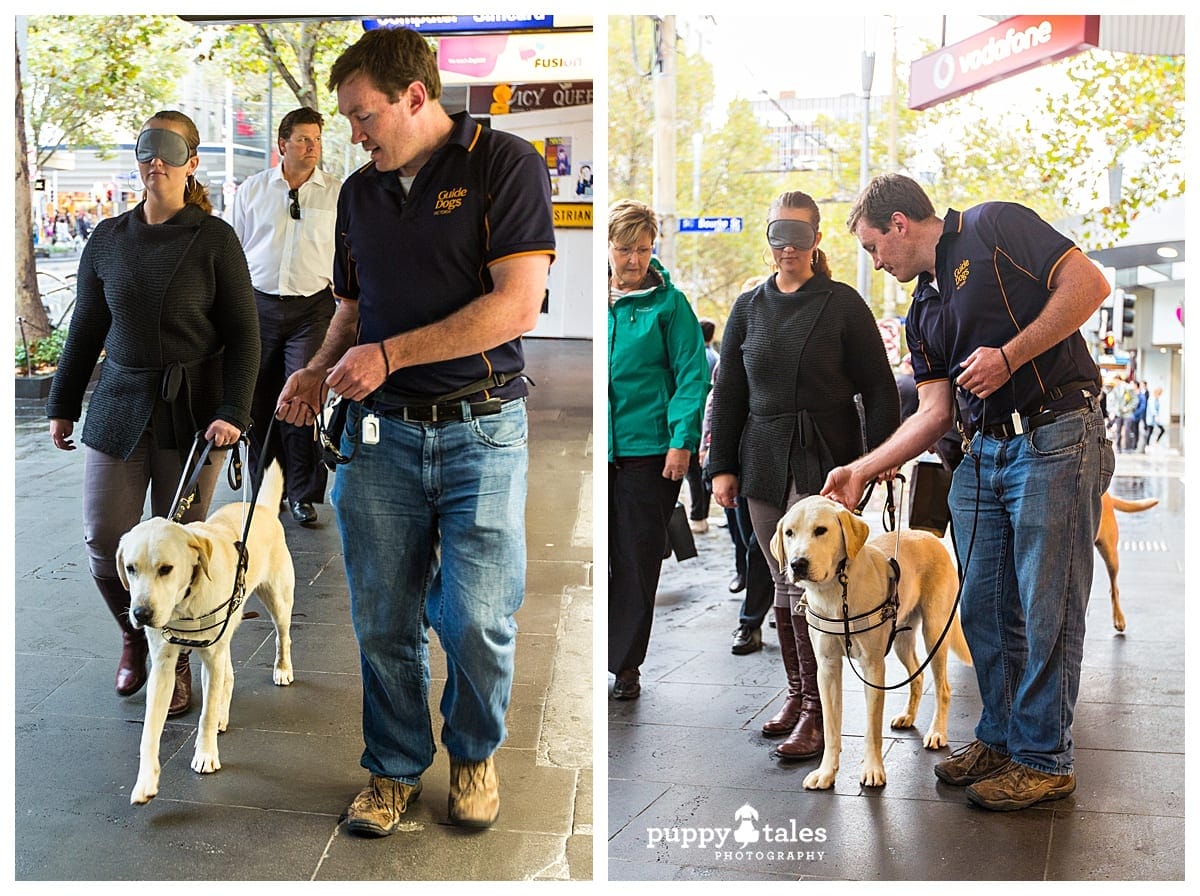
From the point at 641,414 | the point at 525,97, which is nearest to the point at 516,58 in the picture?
the point at 525,97

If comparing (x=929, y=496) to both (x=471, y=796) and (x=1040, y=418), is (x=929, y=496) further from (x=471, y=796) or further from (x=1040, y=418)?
(x=471, y=796)

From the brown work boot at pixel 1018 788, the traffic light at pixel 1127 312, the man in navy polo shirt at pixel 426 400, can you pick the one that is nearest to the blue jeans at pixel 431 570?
the man in navy polo shirt at pixel 426 400

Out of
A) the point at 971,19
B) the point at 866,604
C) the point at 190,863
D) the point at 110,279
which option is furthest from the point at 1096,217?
the point at 190,863

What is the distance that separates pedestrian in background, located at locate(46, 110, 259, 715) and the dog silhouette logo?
1204 millimetres

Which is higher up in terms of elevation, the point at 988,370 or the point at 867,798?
the point at 988,370

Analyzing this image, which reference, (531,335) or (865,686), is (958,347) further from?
(531,335)

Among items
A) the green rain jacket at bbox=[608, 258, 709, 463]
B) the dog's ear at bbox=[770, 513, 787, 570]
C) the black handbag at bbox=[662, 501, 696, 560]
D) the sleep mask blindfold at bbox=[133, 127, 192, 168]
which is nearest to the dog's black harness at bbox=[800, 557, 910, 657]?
the dog's ear at bbox=[770, 513, 787, 570]

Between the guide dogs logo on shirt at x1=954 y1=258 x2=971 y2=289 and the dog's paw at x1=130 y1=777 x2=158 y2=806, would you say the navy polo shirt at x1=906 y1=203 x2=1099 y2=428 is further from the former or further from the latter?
the dog's paw at x1=130 y1=777 x2=158 y2=806

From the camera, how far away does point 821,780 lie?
256 centimetres

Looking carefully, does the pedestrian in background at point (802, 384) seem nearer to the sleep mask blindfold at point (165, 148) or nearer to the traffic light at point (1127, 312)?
the traffic light at point (1127, 312)

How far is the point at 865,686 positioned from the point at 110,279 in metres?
1.78

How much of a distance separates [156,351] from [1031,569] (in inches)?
72.7

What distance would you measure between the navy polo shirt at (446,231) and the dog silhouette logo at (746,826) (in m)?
1.12

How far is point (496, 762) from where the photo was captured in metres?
2.46
